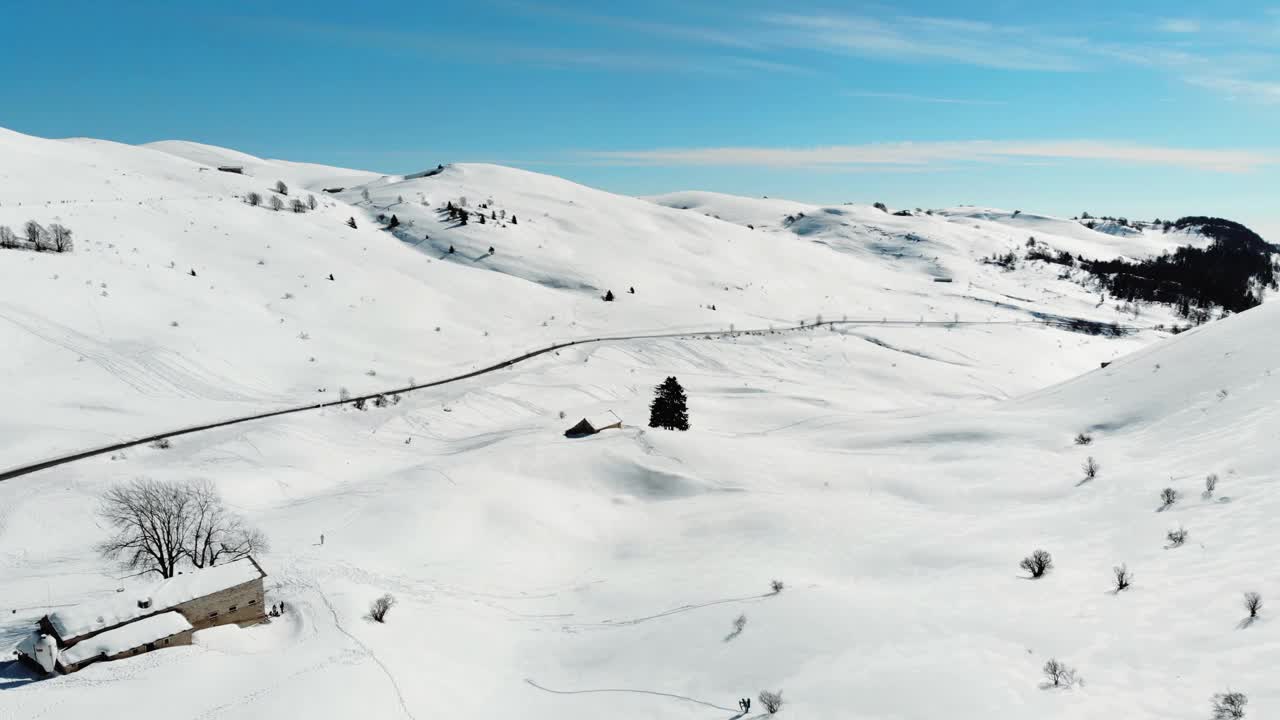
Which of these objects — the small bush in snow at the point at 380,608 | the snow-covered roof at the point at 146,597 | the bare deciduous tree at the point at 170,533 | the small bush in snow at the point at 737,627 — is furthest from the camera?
the bare deciduous tree at the point at 170,533

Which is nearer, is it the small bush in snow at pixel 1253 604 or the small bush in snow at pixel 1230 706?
the small bush in snow at pixel 1230 706

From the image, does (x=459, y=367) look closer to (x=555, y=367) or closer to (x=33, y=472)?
(x=555, y=367)

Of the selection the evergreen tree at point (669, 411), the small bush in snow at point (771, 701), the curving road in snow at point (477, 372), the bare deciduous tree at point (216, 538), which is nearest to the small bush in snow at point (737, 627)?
the small bush in snow at point (771, 701)

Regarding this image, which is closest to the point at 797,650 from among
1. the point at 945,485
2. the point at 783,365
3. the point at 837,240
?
the point at 945,485

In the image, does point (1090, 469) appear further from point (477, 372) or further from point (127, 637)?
point (477, 372)

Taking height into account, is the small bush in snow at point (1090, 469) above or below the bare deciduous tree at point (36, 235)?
below

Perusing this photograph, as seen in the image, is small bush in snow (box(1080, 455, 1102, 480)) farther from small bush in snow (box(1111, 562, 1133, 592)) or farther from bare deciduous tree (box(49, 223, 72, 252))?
bare deciduous tree (box(49, 223, 72, 252))

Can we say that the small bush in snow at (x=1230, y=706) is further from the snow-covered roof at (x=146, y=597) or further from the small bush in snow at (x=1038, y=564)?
the snow-covered roof at (x=146, y=597)

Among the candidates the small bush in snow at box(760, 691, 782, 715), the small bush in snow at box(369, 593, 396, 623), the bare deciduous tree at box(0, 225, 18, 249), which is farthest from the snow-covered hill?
the bare deciduous tree at box(0, 225, 18, 249)

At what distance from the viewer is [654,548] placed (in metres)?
31.6

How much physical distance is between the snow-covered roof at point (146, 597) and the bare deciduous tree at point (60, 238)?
64.8m

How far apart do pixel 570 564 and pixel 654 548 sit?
4130 mm

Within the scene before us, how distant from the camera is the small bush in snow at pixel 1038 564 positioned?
21250 millimetres

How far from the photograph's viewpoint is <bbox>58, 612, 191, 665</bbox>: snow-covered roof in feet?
68.1
